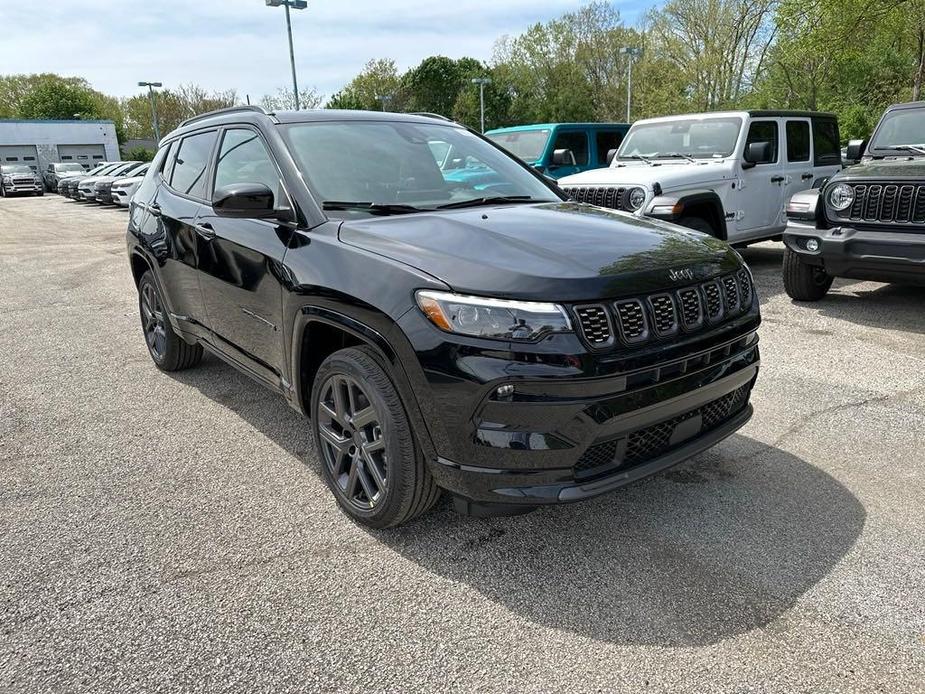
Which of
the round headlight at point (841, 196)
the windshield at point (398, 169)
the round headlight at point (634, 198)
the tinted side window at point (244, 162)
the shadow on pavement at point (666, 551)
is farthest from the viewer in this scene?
the round headlight at point (634, 198)

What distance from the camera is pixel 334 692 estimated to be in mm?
2096

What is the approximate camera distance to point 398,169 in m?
3.52

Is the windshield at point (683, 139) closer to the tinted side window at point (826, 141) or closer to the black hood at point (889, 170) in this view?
the tinted side window at point (826, 141)

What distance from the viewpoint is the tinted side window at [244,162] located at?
343 cm

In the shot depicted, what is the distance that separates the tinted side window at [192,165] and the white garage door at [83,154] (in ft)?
225

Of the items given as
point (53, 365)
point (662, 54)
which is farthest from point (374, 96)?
point (53, 365)

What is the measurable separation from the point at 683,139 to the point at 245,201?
6.96m

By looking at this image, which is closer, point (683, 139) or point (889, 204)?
point (889, 204)

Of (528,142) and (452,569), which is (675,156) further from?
(452,569)

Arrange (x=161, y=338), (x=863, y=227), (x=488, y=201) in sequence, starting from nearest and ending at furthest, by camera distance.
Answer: (x=488, y=201) → (x=161, y=338) → (x=863, y=227)

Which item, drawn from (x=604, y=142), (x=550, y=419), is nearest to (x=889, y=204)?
(x=550, y=419)

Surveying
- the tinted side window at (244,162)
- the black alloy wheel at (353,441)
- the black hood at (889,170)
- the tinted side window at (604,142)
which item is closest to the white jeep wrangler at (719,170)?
the black hood at (889,170)

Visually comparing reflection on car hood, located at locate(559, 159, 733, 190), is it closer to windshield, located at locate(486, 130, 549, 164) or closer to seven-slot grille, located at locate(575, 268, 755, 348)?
windshield, located at locate(486, 130, 549, 164)

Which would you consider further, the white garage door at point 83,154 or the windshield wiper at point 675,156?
the white garage door at point 83,154
